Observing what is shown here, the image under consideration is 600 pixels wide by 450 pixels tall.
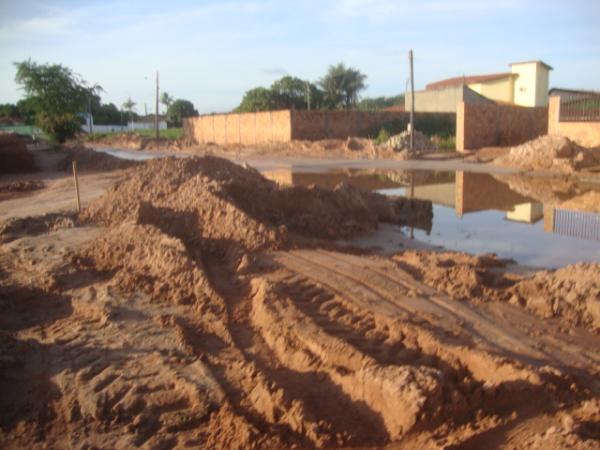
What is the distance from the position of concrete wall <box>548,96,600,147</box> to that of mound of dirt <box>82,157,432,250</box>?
520 inches

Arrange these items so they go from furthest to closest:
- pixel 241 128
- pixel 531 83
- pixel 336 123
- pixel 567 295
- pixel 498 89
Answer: pixel 498 89
pixel 531 83
pixel 241 128
pixel 336 123
pixel 567 295

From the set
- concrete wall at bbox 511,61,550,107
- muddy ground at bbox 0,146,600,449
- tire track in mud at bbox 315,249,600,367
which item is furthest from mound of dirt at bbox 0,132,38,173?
concrete wall at bbox 511,61,550,107

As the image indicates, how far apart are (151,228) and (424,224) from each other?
578 cm

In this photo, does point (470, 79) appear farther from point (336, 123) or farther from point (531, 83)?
point (336, 123)

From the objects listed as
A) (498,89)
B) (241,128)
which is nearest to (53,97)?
(241,128)

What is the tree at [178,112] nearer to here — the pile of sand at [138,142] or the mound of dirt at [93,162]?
the pile of sand at [138,142]

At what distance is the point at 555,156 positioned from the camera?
19.6 meters

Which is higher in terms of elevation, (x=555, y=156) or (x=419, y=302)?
(x=555, y=156)

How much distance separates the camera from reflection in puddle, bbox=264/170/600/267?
8.82 metres

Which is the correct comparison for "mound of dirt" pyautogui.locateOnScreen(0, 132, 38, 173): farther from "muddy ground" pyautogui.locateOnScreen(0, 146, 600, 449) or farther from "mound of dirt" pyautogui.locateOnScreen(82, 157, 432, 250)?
"muddy ground" pyautogui.locateOnScreen(0, 146, 600, 449)

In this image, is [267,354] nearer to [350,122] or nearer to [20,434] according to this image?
[20,434]

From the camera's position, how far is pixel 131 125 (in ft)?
240

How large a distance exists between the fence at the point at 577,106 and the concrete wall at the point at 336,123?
14.5 metres

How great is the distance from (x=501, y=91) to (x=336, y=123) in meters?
15.5
